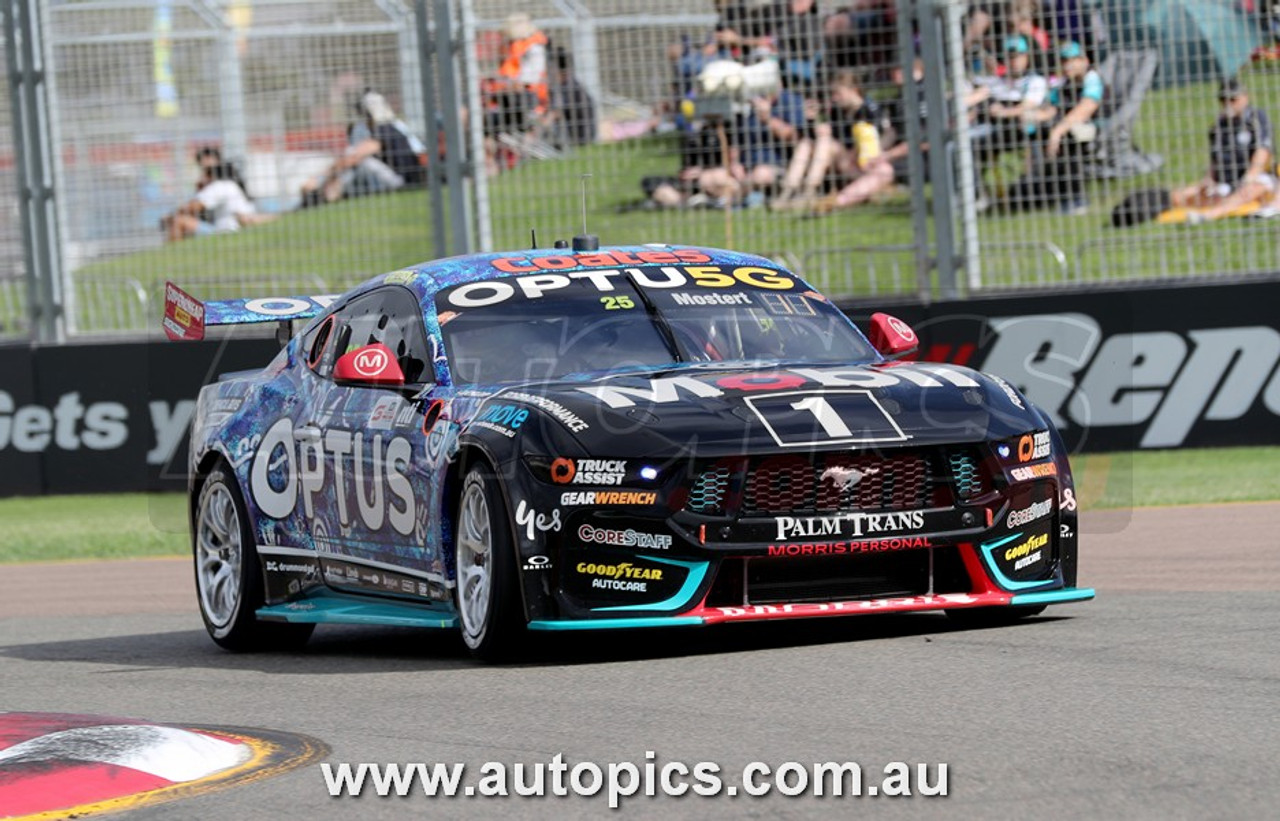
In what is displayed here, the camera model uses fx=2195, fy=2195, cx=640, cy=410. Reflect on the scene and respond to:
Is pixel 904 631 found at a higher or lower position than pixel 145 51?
lower

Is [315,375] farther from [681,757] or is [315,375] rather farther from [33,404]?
[33,404]

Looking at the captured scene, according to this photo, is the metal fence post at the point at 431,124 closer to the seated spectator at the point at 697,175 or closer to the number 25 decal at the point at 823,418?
the seated spectator at the point at 697,175

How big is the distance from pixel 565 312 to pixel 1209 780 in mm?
4032

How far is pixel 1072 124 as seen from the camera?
1526cm

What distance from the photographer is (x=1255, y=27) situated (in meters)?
15.0

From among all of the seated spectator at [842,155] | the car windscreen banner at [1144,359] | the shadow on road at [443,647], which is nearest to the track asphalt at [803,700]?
the shadow on road at [443,647]

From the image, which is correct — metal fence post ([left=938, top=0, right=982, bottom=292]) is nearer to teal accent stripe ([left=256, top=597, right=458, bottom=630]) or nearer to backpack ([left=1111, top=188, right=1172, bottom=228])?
backpack ([left=1111, top=188, right=1172, bottom=228])

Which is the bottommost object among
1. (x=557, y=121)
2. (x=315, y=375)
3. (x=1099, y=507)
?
(x=1099, y=507)

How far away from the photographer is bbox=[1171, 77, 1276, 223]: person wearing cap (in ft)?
49.5

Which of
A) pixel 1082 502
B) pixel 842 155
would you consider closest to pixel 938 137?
pixel 842 155

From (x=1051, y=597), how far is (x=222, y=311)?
381 centimetres

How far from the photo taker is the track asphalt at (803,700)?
4.70 metres

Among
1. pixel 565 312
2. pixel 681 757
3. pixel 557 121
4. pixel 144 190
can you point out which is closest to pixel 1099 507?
pixel 557 121

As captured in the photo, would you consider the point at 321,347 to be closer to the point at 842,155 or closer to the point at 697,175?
the point at 697,175
